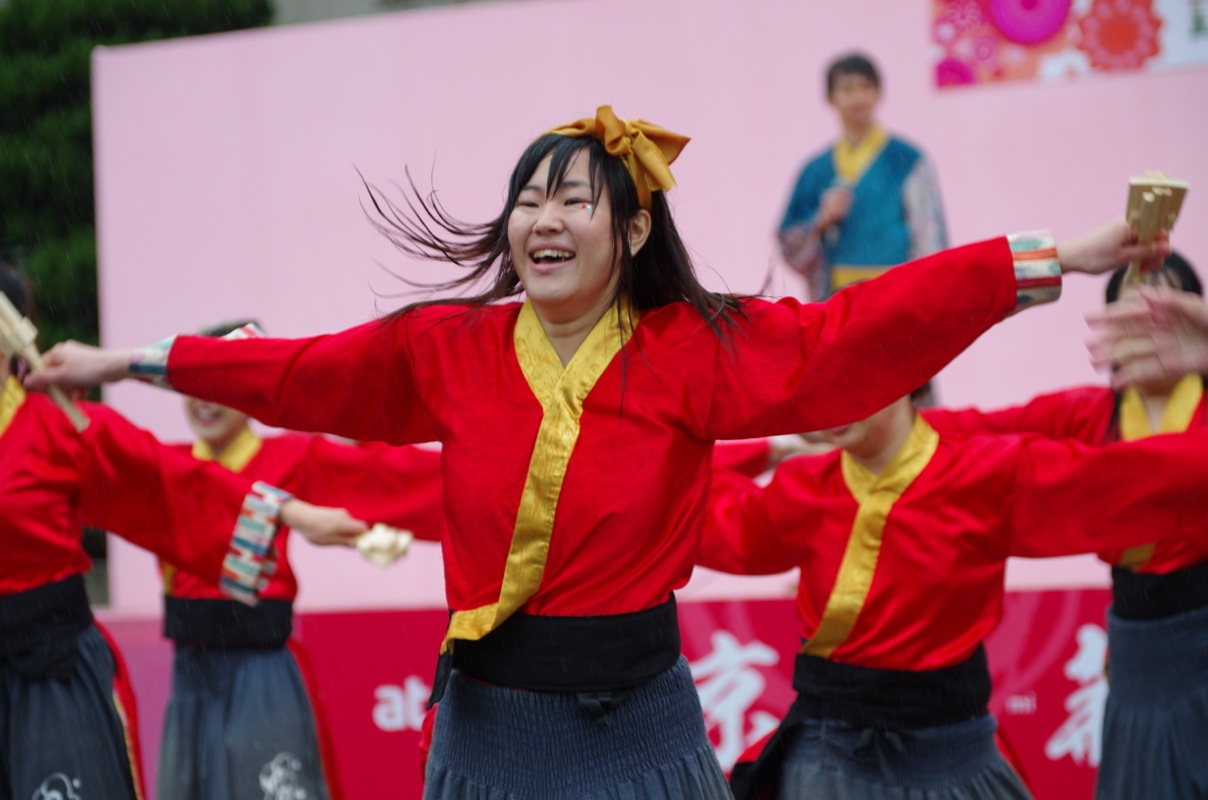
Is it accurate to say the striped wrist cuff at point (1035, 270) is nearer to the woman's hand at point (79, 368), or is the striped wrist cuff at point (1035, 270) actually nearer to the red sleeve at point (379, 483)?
the woman's hand at point (79, 368)

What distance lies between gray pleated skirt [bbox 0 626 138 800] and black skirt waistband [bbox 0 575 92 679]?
0.08ft

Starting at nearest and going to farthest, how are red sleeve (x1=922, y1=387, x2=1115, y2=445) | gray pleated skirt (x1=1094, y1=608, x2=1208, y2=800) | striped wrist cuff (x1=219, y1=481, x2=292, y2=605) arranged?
1. gray pleated skirt (x1=1094, y1=608, x2=1208, y2=800)
2. striped wrist cuff (x1=219, y1=481, x2=292, y2=605)
3. red sleeve (x1=922, y1=387, x2=1115, y2=445)

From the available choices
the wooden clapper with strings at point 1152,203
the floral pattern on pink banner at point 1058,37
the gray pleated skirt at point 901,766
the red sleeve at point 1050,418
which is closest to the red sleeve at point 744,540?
the gray pleated skirt at point 901,766

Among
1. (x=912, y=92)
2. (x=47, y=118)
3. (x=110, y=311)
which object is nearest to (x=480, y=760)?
(x=912, y=92)

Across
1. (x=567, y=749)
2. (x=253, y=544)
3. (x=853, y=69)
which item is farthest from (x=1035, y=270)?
(x=853, y=69)

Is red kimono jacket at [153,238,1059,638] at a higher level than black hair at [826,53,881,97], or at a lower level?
lower

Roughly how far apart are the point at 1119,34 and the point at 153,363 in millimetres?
4145

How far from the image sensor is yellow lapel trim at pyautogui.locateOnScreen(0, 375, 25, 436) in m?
2.90

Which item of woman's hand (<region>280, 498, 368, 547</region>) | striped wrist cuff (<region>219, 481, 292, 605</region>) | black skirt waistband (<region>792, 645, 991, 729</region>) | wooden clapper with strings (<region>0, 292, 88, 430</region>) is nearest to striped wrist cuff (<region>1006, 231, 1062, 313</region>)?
black skirt waistband (<region>792, 645, 991, 729</region>)

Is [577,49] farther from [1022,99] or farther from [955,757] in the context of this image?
[955,757]

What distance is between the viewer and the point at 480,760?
1900 millimetres

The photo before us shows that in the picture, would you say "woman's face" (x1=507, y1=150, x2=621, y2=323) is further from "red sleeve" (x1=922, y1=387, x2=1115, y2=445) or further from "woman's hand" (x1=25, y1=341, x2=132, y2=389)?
"red sleeve" (x1=922, y1=387, x2=1115, y2=445)

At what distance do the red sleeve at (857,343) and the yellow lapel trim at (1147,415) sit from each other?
49.1 inches

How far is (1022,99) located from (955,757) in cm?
334
